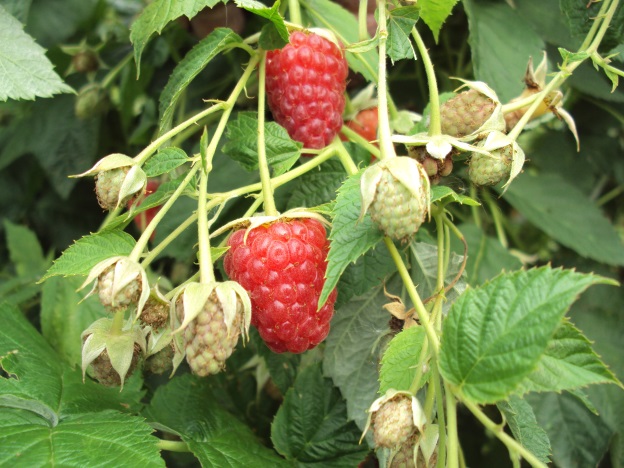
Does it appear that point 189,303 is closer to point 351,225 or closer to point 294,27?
point 351,225

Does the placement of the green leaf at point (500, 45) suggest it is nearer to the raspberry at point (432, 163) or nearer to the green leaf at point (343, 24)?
the green leaf at point (343, 24)

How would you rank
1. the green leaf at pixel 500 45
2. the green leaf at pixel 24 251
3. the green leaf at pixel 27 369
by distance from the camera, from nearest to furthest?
the green leaf at pixel 27 369 → the green leaf at pixel 500 45 → the green leaf at pixel 24 251

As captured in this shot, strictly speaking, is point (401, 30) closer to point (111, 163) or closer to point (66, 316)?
point (111, 163)

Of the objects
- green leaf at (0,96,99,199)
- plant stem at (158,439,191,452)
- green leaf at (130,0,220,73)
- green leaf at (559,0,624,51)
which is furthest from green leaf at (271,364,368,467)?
green leaf at (0,96,99,199)

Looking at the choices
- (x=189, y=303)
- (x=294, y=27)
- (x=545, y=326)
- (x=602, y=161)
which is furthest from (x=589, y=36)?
(x=602, y=161)

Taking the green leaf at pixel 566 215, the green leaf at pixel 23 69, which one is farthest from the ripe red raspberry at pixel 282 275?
the green leaf at pixel 566 215

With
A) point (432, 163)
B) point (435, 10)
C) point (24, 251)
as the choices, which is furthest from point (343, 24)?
point (24, 251)

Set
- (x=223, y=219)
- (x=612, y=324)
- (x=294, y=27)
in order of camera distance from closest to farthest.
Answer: (x=294, y=27) → (x=223, y=219) → (x=612, y=324)

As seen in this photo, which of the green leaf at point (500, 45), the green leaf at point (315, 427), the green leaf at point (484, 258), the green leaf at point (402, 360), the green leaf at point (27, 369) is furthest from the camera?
the green leaf at point (484, 258)
